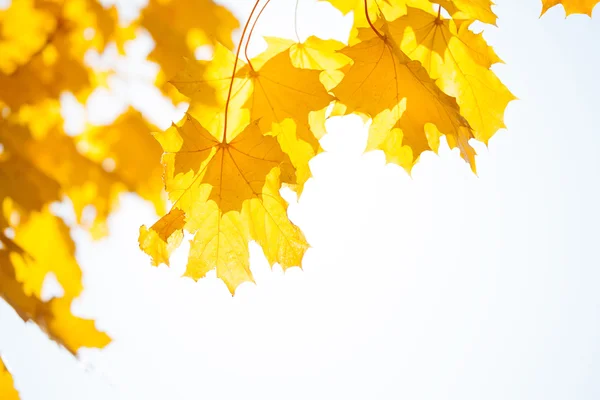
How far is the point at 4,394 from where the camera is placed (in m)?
0.69

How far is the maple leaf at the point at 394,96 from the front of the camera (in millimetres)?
506

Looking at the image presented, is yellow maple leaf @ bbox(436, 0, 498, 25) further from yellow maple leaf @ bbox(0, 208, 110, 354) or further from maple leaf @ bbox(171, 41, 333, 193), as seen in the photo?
yellow maple leaf @ bbox(0, 208, 110, 354)

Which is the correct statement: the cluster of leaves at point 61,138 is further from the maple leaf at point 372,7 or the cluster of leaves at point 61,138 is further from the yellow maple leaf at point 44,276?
the maple leaf at point 372,7

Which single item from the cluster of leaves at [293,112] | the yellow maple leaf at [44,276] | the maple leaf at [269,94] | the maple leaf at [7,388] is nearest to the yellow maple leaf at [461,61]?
the cluster of leaves at [293,112]

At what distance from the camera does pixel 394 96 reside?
21.0 inches

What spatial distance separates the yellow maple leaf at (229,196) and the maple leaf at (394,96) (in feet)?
0.37

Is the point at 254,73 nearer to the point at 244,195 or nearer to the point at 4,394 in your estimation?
the point at 244,195

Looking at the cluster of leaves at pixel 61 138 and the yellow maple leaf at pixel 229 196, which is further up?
the cluster of leaves at pixel 61 138

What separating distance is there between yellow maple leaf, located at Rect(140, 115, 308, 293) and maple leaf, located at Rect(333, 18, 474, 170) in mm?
112

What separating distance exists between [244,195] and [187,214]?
0.08m

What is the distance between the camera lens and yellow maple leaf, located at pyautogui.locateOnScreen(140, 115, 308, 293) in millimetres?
489

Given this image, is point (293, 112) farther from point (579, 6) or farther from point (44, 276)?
point (44, 276)

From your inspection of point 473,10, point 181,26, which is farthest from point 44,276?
point 473,10

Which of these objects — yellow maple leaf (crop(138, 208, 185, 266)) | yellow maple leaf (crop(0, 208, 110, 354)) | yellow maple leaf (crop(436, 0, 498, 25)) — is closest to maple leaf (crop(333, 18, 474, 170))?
yellow maple leaf (crop(436, 0, 498, 25))
